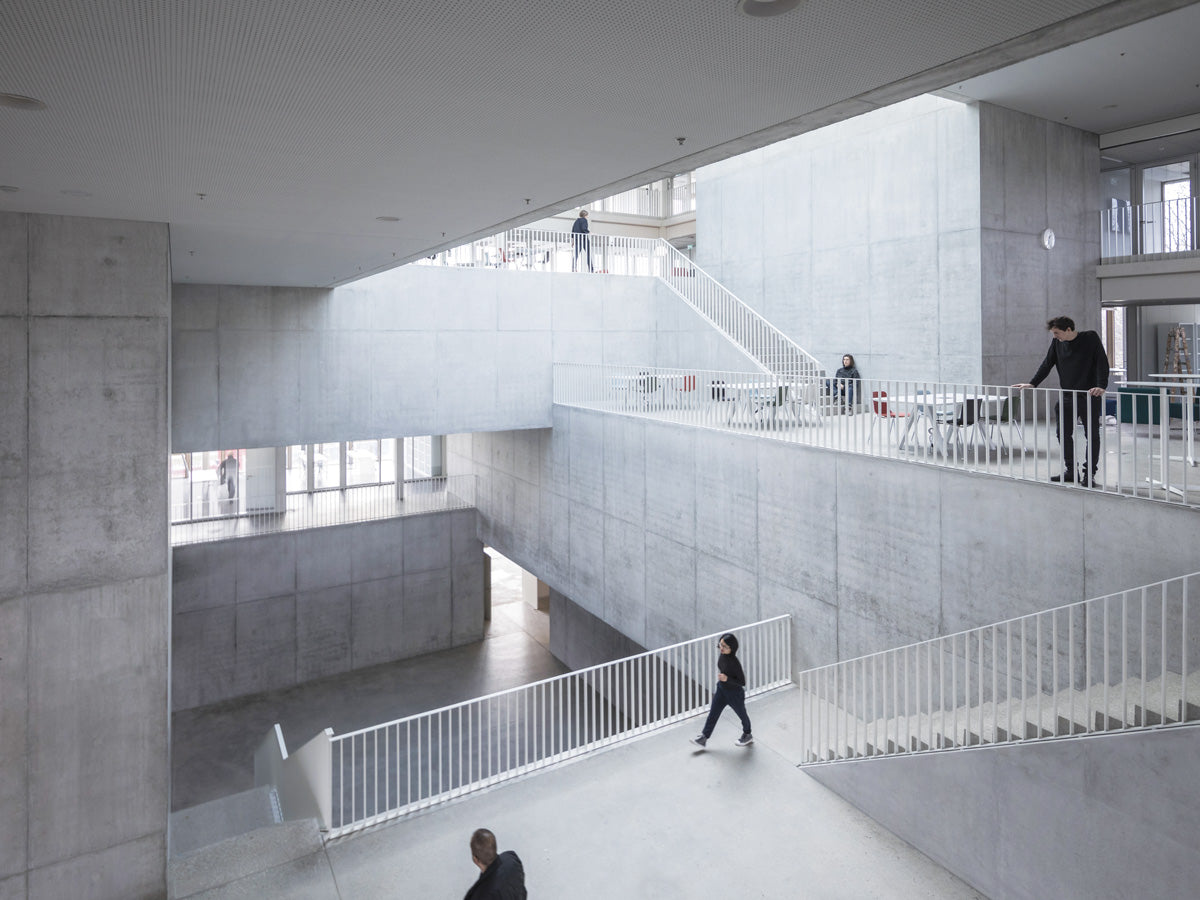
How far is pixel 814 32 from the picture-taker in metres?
3.12

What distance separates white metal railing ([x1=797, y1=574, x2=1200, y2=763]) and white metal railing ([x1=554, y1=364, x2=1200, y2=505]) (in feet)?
3.67

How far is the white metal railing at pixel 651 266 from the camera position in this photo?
15.4 meters

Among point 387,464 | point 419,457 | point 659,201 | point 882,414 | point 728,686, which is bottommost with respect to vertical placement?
point 728,686

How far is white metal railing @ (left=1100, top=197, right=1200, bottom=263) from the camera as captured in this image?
13.8 meters

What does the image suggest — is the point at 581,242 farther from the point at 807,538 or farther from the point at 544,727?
the point at 544,727

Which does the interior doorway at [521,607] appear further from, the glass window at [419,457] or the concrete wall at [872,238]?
the concrete wall at [872,238]

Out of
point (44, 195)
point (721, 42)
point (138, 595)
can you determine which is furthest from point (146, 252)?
point (721, 42)

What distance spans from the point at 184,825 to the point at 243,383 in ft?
23.7

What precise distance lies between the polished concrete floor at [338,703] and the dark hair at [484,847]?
1083 centimetres

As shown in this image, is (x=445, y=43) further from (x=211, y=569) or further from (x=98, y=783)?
(x=211, y=569)

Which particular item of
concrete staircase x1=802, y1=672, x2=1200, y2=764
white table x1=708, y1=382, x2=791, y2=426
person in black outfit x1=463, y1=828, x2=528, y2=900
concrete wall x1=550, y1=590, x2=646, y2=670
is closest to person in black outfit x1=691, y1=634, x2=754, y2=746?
concrete staircase x1=802, y1=672, x2=1200, y2=764

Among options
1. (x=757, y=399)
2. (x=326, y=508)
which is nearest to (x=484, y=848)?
(x=757, y=399)

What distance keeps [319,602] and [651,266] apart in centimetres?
1107

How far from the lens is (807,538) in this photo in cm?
991
